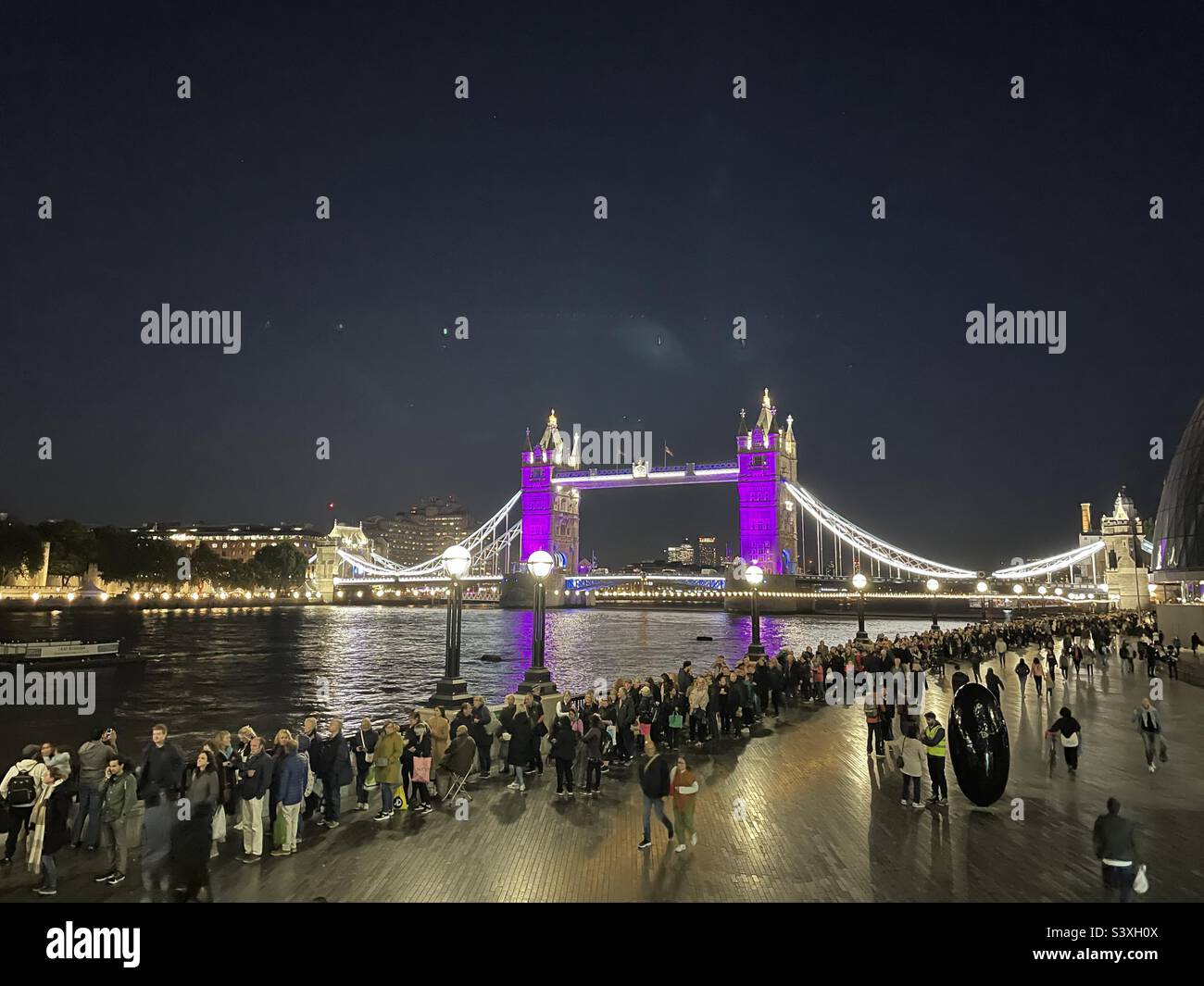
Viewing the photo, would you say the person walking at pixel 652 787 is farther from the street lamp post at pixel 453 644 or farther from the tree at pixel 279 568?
the tree at pixel 279 568

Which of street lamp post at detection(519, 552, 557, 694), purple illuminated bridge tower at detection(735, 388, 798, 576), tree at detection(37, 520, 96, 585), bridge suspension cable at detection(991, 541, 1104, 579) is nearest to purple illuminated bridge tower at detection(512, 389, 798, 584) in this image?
purple illuminated bridge tower at detection(735, 388, 798, 576)

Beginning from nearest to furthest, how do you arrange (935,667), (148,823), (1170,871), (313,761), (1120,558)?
(148,823), (1170,871), (313,761), (935,667), (1120,558)

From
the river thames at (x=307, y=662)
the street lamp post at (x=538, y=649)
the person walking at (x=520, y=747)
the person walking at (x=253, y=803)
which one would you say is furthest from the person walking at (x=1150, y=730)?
the river thames at (x=307, y=662)

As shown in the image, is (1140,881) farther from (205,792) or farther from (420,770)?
(205,792)

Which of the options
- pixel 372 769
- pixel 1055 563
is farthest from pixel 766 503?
pixel 372 769
